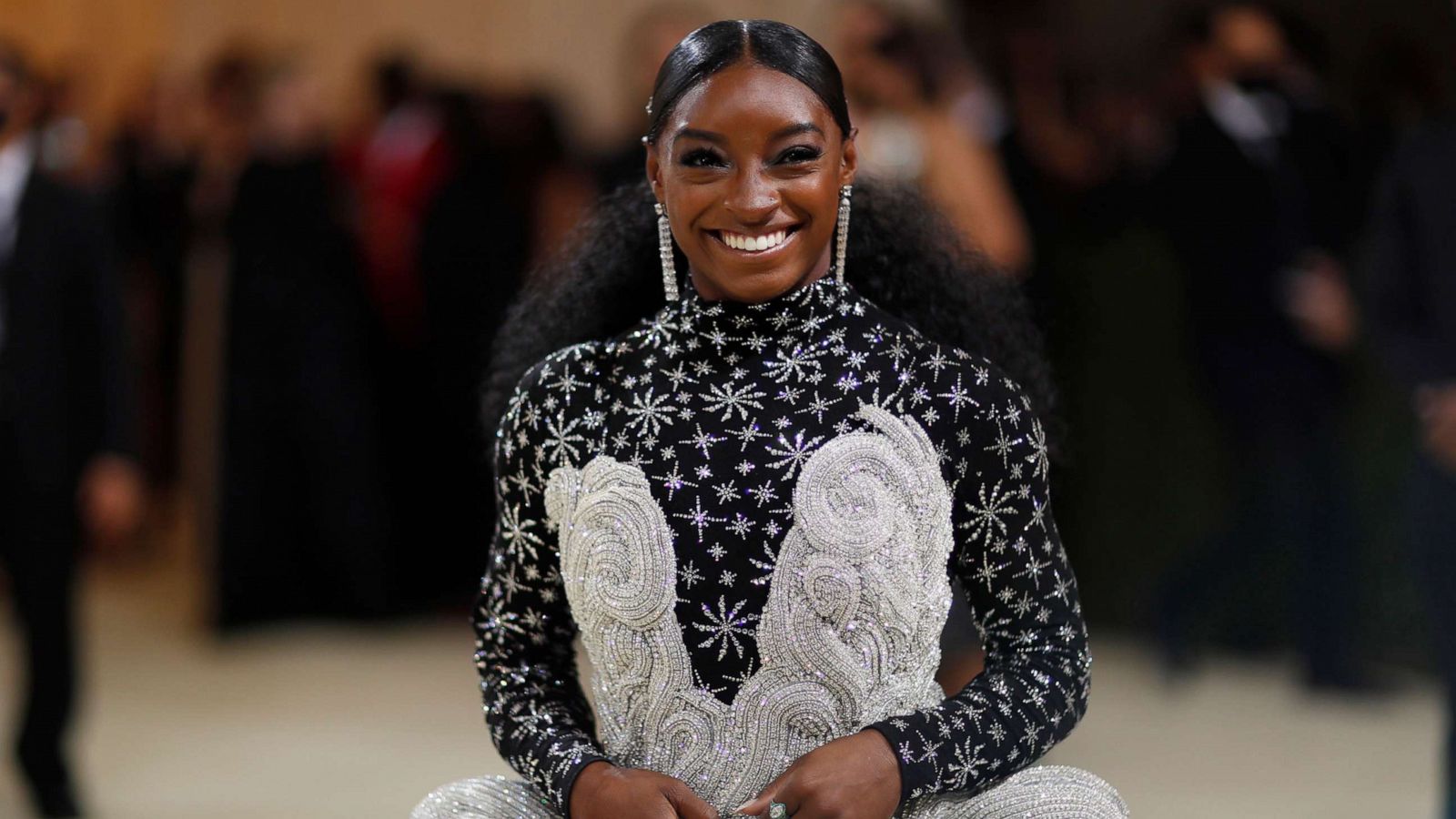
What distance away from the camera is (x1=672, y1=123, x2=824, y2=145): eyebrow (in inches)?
76.6

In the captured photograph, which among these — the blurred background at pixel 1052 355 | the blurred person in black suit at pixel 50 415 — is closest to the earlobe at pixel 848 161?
the blurred background at pixel 1052 355

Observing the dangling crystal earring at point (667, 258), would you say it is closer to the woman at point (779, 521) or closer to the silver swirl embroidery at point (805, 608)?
the woman at point (779, 521)

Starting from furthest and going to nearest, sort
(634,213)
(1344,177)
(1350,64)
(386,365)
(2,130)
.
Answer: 1. (386,365)
2. (1350,64)
3. (1344,177)
4. (2,130)
5. (634,213)

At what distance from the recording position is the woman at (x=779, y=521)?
196 cm

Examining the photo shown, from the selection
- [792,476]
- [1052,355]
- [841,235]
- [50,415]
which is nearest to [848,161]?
[841,235]

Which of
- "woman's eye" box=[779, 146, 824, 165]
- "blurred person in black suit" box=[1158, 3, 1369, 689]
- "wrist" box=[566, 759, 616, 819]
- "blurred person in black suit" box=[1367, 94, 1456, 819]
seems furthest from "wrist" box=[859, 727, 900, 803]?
"blurred person in black suit" box=[1158, 3, 1369, 689]

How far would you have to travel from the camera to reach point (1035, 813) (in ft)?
6.24

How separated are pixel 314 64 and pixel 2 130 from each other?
5.02m

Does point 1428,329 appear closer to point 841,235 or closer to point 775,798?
point 841,235

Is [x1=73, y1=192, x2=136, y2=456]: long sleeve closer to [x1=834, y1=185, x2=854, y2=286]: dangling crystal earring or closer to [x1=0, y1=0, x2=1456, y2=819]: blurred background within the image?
[x1=0, y1=0, x2=1456, y2=819]: blurred background

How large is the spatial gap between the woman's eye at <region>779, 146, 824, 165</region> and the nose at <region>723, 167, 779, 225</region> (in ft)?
0.10

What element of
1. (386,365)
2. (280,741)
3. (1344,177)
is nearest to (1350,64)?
(1344,177)

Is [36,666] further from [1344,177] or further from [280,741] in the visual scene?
[1344,177]

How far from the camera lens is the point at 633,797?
1.89 meters
